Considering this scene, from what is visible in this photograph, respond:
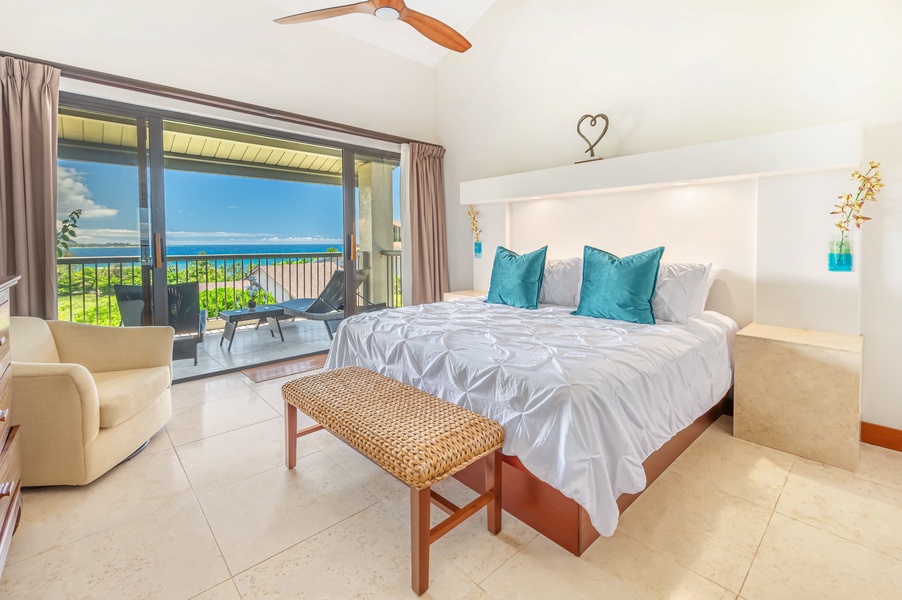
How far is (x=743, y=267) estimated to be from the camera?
2895 mm

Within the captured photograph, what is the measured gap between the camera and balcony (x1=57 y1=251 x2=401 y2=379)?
3.30 meters

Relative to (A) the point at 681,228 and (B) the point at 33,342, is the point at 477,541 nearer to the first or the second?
(B) the point at 33,342

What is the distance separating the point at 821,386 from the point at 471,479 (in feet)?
6.21

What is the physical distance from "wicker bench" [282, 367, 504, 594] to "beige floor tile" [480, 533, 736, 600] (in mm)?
212

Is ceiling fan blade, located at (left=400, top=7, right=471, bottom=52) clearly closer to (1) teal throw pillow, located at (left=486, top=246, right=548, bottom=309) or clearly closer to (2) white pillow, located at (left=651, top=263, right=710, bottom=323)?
(1) teal throw pillow, located at (left=486, top=246, right=548, bottom=309)

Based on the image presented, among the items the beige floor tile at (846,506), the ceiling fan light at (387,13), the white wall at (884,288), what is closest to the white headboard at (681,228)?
the white wall at (884,288)

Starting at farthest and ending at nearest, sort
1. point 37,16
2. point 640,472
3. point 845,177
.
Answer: point 37,16 < point 845,177 < point 640,472

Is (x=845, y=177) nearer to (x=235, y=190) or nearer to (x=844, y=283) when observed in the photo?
(x=844, y=283)

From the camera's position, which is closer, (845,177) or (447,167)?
(845,177)

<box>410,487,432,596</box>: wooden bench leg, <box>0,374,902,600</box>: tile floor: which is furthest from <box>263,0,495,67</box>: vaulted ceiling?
<box>410,487,432,596</box>: wooden bench leg

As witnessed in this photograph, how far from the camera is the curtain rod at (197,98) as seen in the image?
284 centimetres

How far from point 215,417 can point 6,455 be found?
1.45 m

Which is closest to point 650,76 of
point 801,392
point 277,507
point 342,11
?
point 342,11

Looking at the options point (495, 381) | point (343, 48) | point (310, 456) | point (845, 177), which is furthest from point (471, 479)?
point (343, 48)
